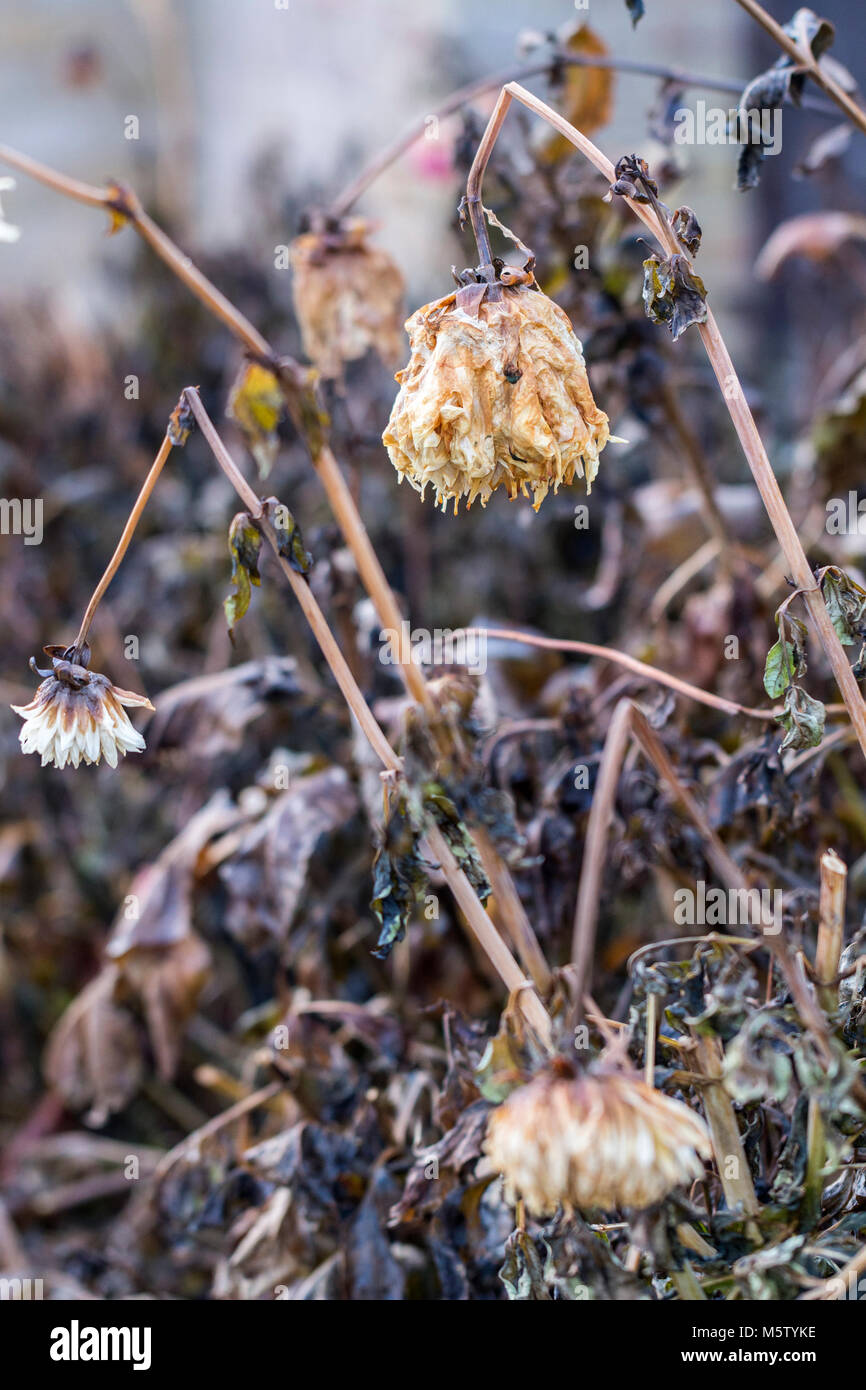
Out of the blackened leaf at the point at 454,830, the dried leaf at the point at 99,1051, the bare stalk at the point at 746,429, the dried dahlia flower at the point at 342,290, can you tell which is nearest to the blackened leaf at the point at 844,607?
the bare stalk at the point at 746,429

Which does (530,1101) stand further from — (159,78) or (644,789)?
(159,78)

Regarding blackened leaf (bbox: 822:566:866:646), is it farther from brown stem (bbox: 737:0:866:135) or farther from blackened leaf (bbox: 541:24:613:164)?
blackened leaf (bbox: 541:24:613:164)

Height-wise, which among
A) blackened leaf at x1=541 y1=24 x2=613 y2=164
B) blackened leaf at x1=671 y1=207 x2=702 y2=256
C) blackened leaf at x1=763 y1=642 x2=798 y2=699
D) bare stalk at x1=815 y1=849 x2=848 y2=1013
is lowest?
bare stalk at x1=815 y1=849 x2=848 y2=1013

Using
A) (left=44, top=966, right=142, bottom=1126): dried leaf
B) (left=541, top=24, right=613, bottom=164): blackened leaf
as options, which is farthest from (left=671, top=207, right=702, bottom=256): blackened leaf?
(left=44, top=966, right=142, bottom=1126): dried leaf

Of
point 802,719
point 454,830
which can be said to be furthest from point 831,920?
point 454,830

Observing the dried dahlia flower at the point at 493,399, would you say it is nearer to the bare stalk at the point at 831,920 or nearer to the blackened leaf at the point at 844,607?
the blackened leaf at the point at 844,607

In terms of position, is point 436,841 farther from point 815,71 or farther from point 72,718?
point 815,71
